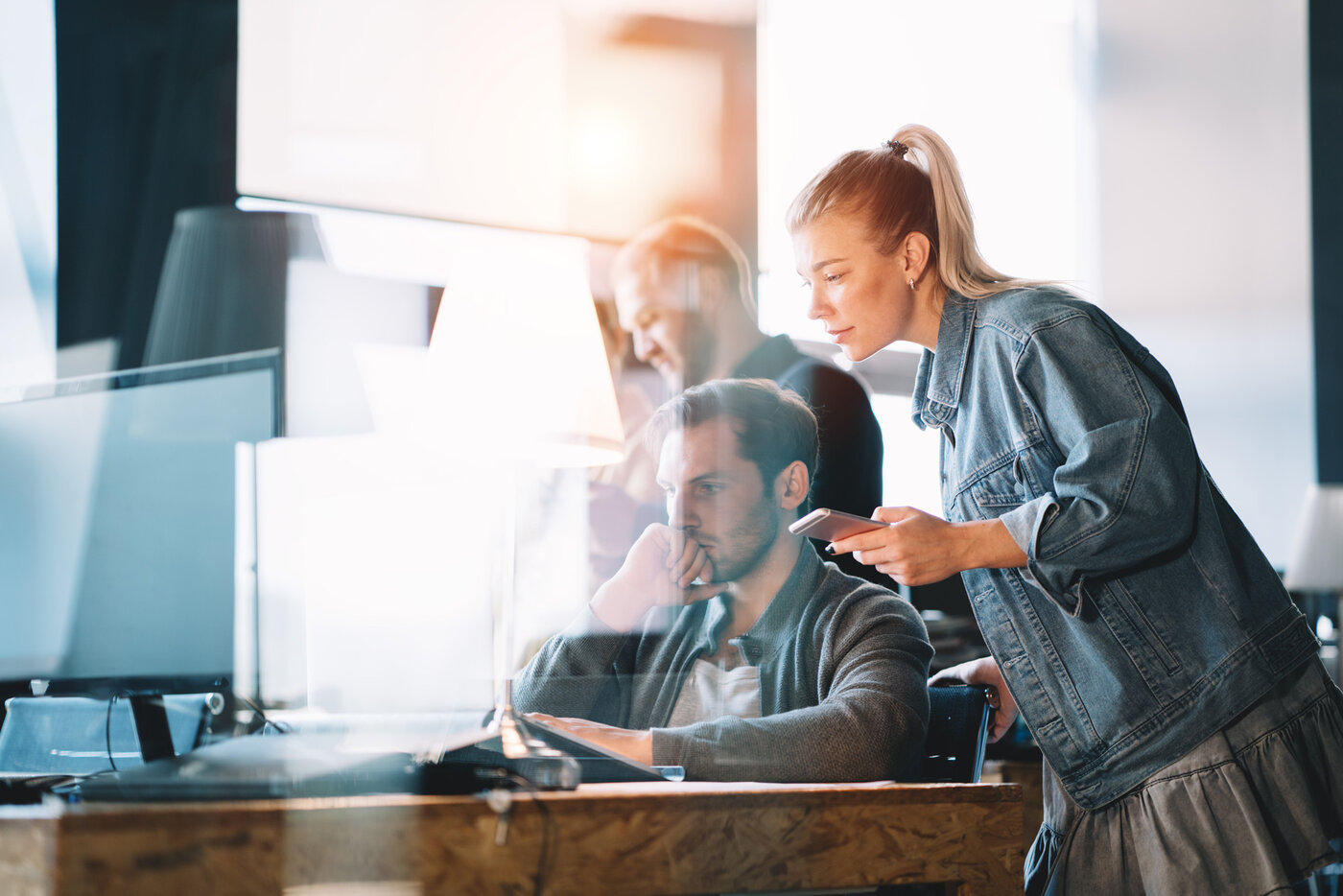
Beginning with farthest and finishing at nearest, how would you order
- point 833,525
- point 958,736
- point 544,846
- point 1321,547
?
point 1321,547, point 958,736, point 833,525, point 544,846

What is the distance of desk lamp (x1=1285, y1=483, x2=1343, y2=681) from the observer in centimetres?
326

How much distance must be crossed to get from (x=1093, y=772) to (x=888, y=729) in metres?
0.25

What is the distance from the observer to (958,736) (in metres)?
1.29

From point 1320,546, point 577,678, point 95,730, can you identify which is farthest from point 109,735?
point 1320,546

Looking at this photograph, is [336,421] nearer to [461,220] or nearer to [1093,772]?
[461,220]

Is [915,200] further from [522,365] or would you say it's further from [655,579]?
[655,579]

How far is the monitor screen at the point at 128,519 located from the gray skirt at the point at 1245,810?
985 mm

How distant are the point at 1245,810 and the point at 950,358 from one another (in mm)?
569

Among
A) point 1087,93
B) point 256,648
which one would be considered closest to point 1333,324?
point 1087,93

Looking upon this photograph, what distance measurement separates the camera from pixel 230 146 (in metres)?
1.79

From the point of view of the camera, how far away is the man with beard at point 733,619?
4.21 ft

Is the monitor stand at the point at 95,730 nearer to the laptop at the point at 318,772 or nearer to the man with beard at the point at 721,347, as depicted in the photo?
the laptop at the point at 318,772

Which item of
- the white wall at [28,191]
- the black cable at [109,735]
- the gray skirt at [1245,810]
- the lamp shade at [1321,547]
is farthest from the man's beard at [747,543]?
the lamp shade at [1321,547]

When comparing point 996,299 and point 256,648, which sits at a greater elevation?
point 996,299
